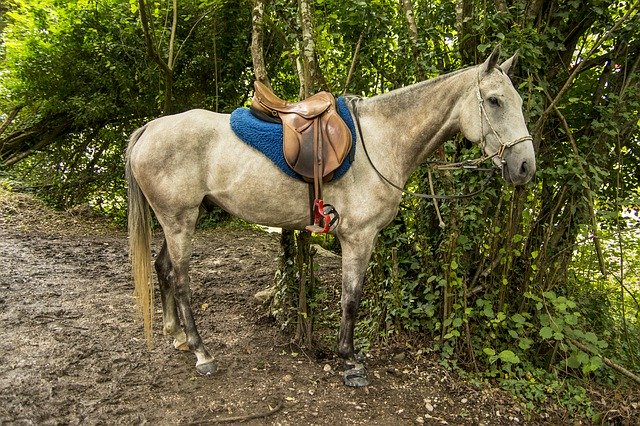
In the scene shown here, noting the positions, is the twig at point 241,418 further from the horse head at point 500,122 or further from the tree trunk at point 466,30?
the tree trunk at point 466,30

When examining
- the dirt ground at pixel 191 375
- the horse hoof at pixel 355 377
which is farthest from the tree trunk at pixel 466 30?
the horse hoof at pixel 355 377

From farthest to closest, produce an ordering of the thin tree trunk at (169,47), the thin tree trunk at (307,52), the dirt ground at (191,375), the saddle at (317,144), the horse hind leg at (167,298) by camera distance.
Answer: the thin tree trunk at (169,47)
the horse hind leg at (167,298)
the thin tree trunk at (307,52)
the saddle at (317,144)
the dirt ground at (191,375)

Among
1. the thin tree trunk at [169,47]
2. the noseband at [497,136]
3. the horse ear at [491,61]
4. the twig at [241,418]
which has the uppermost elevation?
the thin tree trunk at [169,47]

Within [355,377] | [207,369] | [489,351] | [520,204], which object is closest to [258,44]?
[520,204]

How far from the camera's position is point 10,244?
21.1 ft

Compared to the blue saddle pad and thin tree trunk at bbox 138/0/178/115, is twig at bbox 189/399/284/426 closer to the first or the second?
A: the blue saddle pad

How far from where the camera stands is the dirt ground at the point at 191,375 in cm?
297

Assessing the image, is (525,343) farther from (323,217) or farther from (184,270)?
(184,270)

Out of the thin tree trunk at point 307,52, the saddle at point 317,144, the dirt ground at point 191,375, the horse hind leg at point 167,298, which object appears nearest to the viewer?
the dirt ground at point 191,375

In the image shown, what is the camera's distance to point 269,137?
3.20 meters

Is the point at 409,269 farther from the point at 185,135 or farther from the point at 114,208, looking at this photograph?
the point at 114,208

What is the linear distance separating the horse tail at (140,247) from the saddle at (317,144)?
122 centimetres

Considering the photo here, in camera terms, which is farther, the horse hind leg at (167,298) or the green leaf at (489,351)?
the horse hind leg at (167,298)

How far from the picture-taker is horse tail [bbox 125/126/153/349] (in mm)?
3484
